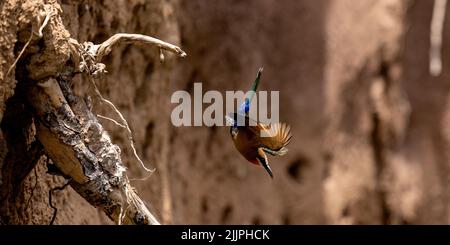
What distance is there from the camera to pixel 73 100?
6.31ft

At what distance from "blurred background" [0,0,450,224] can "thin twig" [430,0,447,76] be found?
4cm

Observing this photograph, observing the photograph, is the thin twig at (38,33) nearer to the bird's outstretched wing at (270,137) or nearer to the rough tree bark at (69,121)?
the rough tree bark at (69,121)

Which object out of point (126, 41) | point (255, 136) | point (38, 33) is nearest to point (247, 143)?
point (255, 136)

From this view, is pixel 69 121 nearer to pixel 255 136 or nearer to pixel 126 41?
pixel 126 41

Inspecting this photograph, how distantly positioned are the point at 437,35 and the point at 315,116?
3.22 ft

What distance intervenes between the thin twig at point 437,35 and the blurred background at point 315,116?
0.04m

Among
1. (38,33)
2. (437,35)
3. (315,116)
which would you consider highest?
(437,35)

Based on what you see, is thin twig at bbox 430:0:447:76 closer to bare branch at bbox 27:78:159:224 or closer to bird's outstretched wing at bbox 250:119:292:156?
bird's outstretched wing at bbox 250:119:292:156

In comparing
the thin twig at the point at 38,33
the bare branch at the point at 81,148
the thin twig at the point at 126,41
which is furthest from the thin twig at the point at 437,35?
the thin twig at the point at 38,33

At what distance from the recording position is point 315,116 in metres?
4.18

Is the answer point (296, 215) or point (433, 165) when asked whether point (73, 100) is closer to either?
point (296, 215)

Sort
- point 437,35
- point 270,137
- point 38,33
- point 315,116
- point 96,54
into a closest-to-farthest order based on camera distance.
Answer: point 38,33, point 96,54, point 270,137, point 315,116, point 437,35
